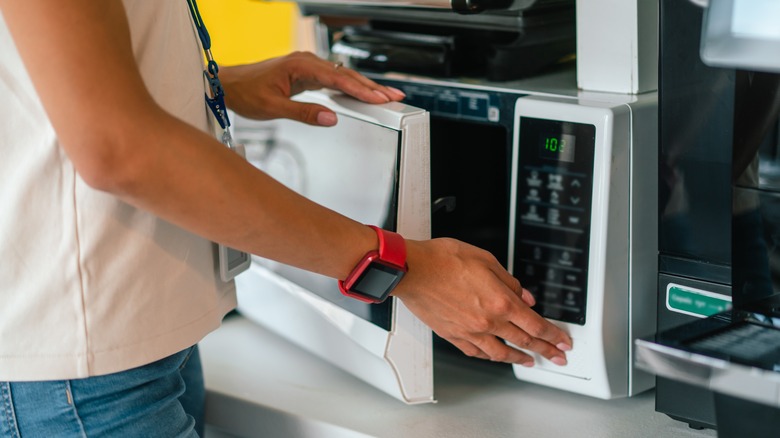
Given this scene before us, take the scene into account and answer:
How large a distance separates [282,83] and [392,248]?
0.30 metres

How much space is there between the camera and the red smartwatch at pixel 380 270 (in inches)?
26.0

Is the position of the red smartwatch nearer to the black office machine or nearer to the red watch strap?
the red watch strap

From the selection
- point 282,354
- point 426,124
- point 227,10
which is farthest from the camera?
point 227,10

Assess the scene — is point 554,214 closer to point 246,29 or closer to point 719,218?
point 719,218

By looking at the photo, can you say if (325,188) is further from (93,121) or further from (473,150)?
(93,121)

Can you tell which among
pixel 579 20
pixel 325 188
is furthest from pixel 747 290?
pixel 325 188

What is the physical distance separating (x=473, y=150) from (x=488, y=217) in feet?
0.24

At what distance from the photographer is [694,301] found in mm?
709

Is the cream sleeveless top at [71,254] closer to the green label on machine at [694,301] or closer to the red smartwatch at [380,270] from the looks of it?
the red smartwatch at [380,270]

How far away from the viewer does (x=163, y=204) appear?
0.57 meters

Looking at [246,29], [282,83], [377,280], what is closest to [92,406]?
[377,280]

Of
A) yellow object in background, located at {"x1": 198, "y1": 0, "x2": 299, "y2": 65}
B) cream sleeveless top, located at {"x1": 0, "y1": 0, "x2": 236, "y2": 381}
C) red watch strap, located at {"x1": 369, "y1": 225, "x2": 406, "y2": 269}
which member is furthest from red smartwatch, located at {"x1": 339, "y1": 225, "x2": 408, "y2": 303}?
yellow object in background, located at {"x1": 198, "y1": 0, "x2": 299, "y2": 65}

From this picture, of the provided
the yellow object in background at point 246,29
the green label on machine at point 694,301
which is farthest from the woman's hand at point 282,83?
the yellow object in background at point 246,29

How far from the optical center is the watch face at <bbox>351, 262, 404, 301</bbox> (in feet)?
2.18
